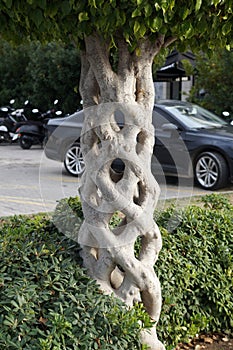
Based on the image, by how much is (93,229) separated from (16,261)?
20.9 inches

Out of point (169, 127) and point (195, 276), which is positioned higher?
point (195, 276)

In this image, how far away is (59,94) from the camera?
62.3ft

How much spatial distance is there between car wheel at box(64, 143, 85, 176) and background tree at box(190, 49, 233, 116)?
162 inches

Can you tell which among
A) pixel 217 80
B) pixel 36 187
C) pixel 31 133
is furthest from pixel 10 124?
pixel 36 187

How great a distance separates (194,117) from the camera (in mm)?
10969

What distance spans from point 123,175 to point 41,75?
625 inches

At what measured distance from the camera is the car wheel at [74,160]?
11.2 m

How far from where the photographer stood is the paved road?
8.60 metres

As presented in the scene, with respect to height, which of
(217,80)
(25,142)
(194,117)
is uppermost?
(217,80)

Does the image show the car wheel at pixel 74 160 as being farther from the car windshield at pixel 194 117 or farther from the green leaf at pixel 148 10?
the green leaf at pixel 148 10

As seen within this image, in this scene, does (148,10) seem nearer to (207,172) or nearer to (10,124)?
(207,172)

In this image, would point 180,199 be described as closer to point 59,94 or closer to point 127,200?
point 127,200

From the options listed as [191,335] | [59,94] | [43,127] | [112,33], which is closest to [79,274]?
[191,335]

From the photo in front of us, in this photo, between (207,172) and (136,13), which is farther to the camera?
(207,172)
